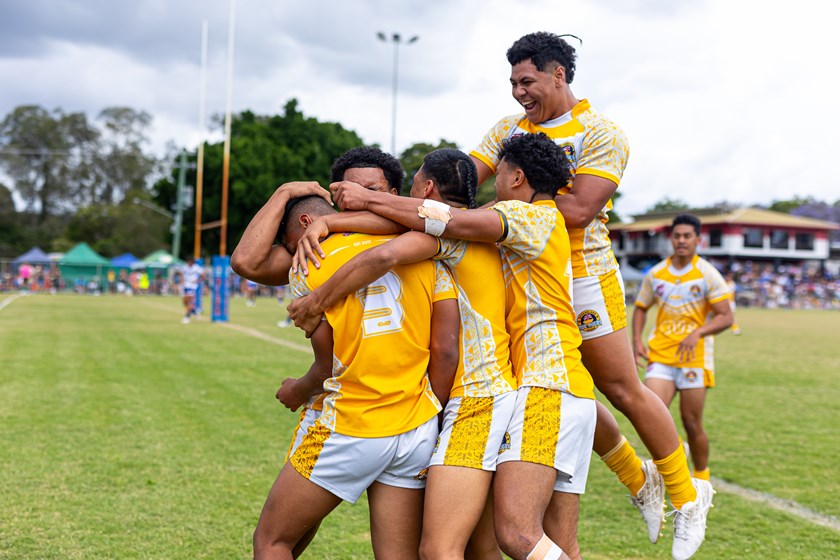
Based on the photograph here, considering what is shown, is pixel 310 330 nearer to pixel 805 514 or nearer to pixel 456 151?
pixel 456 151

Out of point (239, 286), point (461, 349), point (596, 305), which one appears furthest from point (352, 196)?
point (239, 286)

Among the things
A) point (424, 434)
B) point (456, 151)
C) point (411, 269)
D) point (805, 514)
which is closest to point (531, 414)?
point (424, 434)

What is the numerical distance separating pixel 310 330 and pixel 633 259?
266 ft

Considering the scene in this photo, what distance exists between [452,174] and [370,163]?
14.6 inches

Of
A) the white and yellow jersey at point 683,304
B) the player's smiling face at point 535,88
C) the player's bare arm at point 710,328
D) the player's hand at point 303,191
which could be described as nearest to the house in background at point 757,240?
the white and yellow jersey at point 683,304

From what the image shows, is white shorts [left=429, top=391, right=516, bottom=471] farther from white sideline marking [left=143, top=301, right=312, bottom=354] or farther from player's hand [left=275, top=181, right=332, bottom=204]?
white sideline marking [left=143, top=301, right=312, bottom=354]

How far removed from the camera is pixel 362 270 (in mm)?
2947

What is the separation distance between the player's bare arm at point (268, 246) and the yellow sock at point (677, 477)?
2.43 m

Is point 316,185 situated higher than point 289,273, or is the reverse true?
point 316,185

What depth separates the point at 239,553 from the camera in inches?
193

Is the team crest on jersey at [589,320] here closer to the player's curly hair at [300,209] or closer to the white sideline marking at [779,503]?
the player's curly hair at [300,209]

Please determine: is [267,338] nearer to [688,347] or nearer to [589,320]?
[688,347]

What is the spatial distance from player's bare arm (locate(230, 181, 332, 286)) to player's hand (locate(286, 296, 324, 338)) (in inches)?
11.1

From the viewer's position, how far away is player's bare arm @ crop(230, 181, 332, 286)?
324 cm
